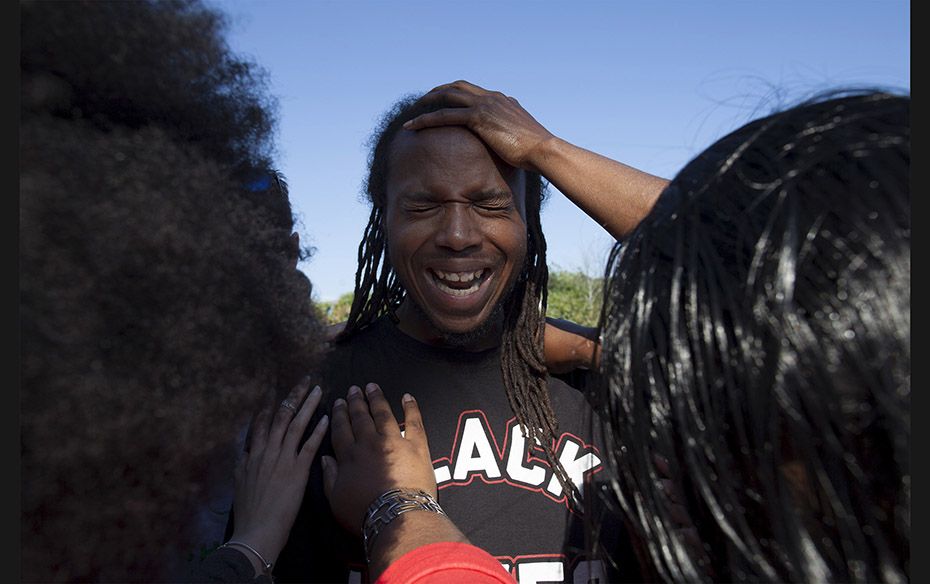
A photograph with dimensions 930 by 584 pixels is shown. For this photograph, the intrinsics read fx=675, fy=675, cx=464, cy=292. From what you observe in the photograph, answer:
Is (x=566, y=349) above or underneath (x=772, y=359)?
above

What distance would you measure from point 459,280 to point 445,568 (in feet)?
3.44

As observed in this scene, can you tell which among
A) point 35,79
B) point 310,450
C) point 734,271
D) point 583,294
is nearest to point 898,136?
point 734,271

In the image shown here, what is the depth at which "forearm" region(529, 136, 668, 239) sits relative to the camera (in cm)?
179

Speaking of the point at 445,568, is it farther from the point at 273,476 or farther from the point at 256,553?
the point at 273,476

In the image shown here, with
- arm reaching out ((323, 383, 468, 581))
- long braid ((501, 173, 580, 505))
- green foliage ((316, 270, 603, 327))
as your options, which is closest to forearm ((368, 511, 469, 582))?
arm reaching out ((323, 383, 468, 581))

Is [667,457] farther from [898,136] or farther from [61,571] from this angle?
[61,571]

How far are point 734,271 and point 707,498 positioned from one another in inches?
13.2

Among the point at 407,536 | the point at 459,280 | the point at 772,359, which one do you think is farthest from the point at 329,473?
the point at 772,359

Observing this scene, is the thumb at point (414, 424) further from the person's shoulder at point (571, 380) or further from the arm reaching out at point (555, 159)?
the arm reaching out at point (555, 159)

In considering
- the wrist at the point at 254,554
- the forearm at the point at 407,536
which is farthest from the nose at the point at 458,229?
the wrist at the point at 254,554

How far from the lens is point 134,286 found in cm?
93

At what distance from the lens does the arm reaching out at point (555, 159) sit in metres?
1.80

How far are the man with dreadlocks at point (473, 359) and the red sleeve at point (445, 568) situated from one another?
0.58 meters

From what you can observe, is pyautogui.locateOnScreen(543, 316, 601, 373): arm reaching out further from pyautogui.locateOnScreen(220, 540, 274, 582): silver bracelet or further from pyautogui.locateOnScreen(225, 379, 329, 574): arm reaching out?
pyautogui.locateOnScreen(220, 540, 274, 582): silver bracelet
